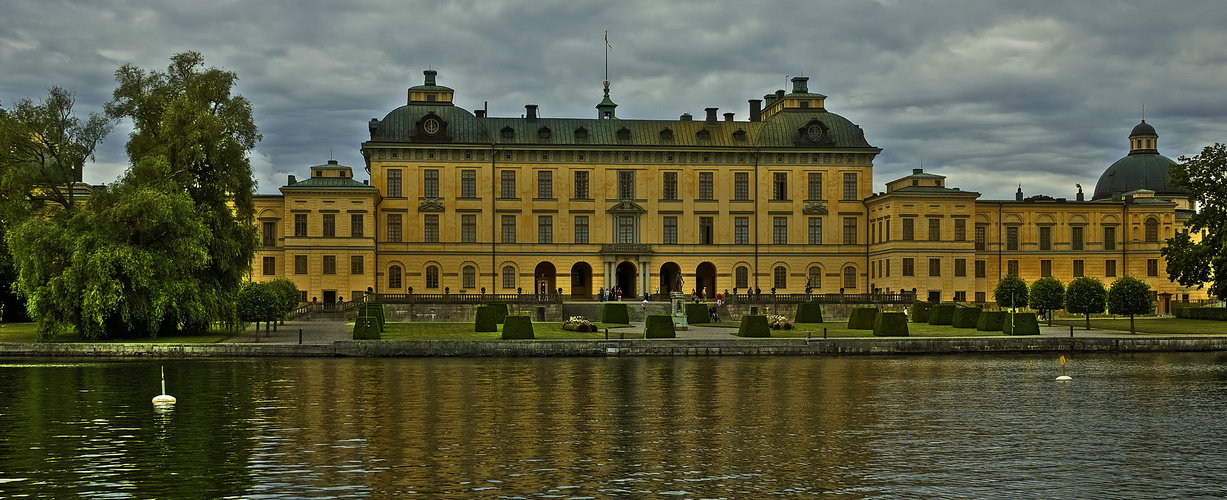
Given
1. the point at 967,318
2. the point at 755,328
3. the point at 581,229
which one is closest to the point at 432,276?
the point at 581,229

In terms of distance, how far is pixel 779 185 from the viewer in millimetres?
82125

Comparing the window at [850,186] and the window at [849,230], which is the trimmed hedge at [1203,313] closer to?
the window at [849,230]

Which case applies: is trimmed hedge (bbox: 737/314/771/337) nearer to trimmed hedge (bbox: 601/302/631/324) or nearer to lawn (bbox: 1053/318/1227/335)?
trimmed hedge (bbox: 601/302/631/324)

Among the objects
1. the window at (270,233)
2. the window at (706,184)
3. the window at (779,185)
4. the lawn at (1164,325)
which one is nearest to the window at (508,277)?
the window at (706,184)

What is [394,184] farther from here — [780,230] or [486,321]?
[780,230]

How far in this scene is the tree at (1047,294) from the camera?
214 ft

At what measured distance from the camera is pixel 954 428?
2569 centimetres

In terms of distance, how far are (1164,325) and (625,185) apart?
1385 inches

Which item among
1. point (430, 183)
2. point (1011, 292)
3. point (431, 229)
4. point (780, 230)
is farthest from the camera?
point (780, 230)

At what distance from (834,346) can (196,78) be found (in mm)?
28357

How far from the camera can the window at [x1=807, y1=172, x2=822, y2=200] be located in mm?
82250

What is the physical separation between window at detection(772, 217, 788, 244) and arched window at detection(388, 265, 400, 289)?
84.2ft

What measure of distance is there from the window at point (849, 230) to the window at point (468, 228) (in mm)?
25636

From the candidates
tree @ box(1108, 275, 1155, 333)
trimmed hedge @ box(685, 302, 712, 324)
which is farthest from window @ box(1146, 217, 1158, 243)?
trimmed hedge @ box(685, 302, 712, 324)
